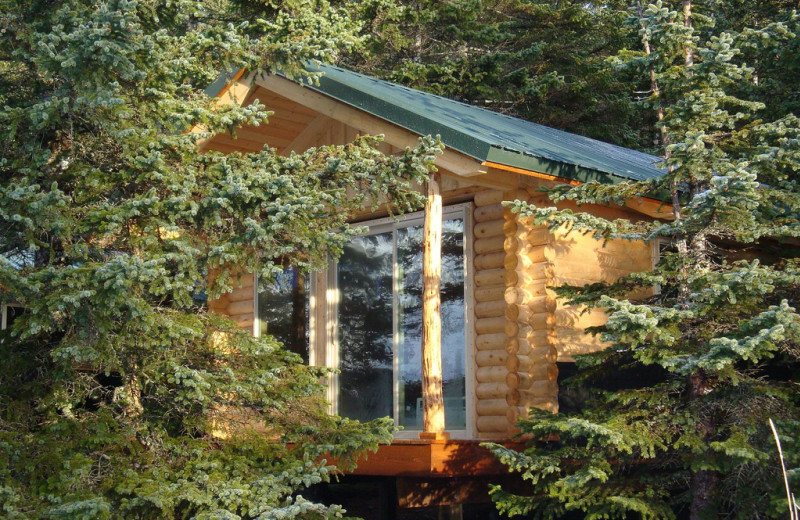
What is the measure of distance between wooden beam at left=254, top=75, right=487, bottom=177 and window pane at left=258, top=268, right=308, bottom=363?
2117 millimetres

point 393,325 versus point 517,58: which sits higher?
point 517,58

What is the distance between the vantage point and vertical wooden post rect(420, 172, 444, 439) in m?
7.13

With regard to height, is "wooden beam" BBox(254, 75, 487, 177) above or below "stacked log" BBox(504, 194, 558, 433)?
above

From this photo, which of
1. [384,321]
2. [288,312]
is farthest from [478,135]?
[288,312]

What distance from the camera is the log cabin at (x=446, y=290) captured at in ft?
23.9

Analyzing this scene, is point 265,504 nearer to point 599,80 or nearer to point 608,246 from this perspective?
point 608,246

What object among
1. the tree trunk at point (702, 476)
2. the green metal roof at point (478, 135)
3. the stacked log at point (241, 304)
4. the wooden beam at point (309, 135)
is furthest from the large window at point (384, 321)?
the tree trunk at point (702, 476)

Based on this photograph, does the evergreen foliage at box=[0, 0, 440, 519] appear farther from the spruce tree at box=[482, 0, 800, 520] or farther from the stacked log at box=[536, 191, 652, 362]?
the stacked log at box=[536, 191, 652, 362]

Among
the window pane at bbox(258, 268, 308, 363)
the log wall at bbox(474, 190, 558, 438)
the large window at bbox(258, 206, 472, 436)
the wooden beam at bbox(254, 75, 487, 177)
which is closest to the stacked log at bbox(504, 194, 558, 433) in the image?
the log wall at bbox(474, 190, 558, 438)

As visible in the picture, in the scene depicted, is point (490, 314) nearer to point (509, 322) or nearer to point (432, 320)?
Answer: point (509, 322)

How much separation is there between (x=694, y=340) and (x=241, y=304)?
239 inches

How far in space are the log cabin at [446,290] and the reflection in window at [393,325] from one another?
0.01 metres

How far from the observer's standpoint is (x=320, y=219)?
20.7 ft

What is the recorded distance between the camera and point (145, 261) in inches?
204
